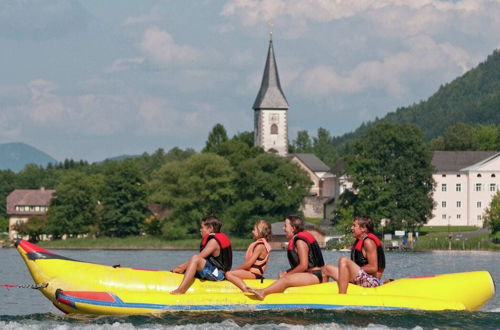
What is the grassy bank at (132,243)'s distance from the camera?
278 ft

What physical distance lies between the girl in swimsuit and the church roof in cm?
12269

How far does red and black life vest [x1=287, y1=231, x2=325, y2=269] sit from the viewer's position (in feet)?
68.3

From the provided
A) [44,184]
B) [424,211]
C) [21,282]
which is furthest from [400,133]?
[44,184]

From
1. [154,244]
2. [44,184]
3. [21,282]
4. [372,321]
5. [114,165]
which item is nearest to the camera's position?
[372,321]

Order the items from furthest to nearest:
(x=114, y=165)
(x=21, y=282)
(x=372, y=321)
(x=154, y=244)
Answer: (x=114, y=165)
(x=154, y=244)
(x=21, y=282)
(x=372, y=321)

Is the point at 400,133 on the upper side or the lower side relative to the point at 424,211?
upper

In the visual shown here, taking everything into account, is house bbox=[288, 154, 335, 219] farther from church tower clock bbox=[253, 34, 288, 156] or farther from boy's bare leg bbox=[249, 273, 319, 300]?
boy's bare leg bbox=[249, 273, 319, 300]

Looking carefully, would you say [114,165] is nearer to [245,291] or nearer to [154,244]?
[154,244]

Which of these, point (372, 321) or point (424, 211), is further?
point (424, 211)

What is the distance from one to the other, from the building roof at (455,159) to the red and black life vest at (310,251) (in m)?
96.0

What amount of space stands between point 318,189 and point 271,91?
1431 cm

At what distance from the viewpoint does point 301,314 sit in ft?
67.9

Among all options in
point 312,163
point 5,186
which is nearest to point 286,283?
point 312,163

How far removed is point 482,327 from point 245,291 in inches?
179
